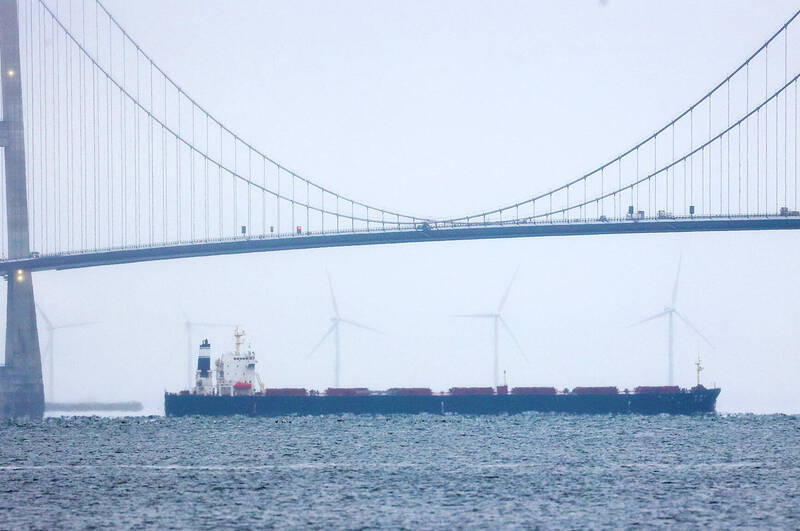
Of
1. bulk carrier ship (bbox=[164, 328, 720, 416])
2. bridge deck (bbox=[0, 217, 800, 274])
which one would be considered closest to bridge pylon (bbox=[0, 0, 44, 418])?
bridge deck (bbox=[0, 217, 800, 274])

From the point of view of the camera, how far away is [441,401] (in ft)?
224

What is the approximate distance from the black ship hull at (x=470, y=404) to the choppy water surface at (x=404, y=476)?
824cm

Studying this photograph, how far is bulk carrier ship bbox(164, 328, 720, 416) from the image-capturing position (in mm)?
67113

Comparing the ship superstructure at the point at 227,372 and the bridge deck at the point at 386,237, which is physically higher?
the bridge deck at the point at 386,237

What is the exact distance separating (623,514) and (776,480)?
27.9 feet

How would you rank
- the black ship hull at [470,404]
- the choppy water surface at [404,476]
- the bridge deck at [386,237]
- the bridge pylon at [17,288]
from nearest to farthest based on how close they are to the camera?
the choppy water surface at [404,476]
the bridge deck at [386,237]
the bridge pylon at [17,288]
the black ship hull at [470,404]

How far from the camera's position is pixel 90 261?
63219 millimetres

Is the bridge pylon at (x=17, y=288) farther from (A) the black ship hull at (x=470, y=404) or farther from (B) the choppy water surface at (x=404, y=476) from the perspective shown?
(B) the choppy water surface at (x=404, y=476)

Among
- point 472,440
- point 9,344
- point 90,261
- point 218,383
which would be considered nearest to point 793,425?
point 472,440

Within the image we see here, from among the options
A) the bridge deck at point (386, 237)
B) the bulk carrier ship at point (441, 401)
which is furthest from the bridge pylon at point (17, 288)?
the bulk carrier ship at point (441, 401)

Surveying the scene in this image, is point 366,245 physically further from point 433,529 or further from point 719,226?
point 433,529

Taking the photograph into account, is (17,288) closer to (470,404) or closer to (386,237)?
(386,237)

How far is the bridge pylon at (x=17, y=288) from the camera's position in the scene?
65.9 meters

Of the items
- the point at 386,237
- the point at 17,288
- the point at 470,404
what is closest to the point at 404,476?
the point at 386,237
